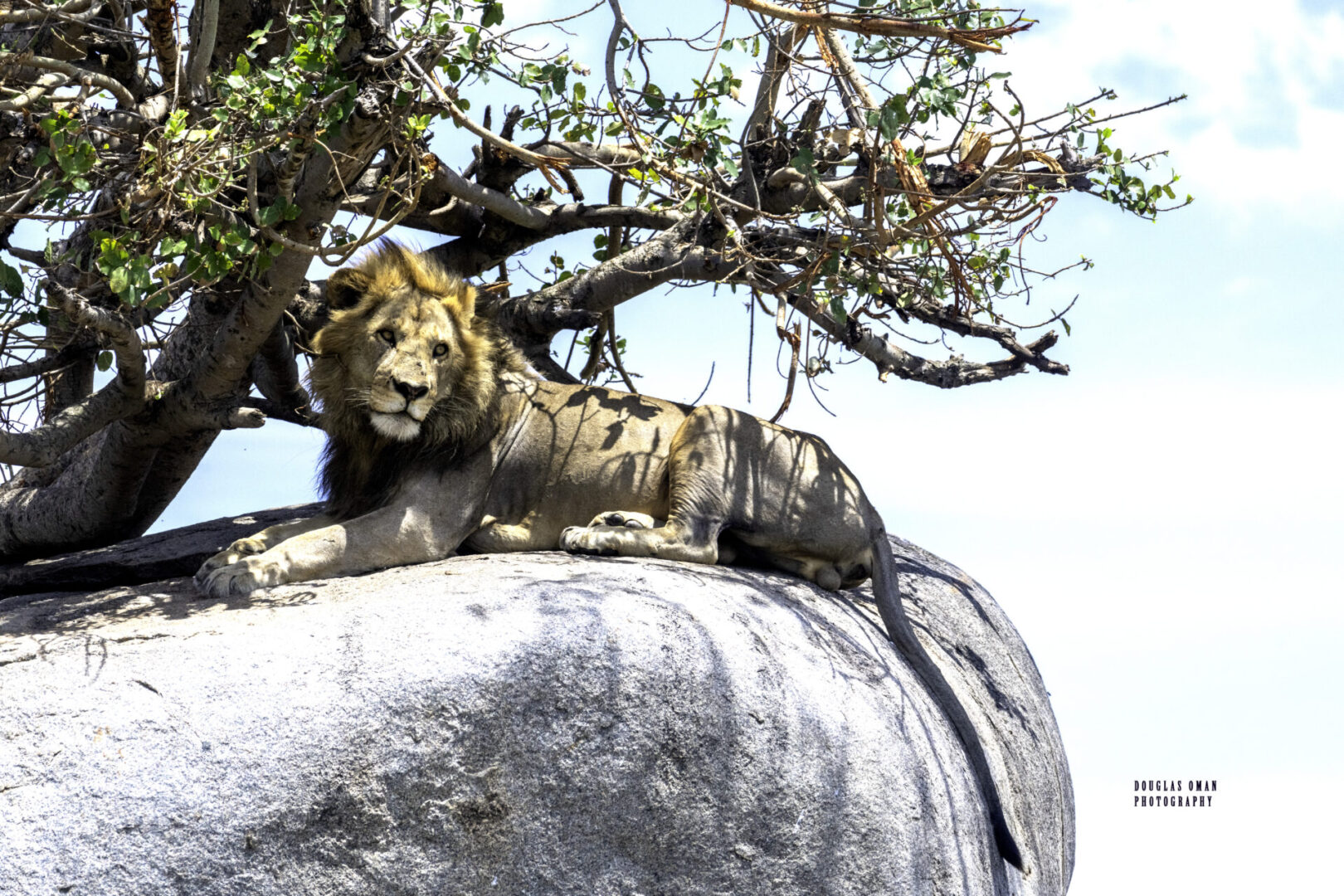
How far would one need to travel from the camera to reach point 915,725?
5.77m

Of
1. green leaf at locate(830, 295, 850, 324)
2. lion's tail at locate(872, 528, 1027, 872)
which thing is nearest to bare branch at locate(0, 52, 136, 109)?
green leaf at locate(830, 295, 850, 324)

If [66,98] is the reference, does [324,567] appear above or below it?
below

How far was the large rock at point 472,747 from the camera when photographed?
4.57 meters

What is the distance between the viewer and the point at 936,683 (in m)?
6.25

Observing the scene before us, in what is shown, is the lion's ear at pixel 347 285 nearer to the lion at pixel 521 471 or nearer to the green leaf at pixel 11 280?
the lion at pixel 521 471

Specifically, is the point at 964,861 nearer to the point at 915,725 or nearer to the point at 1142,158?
the point at 915,725

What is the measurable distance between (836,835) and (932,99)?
3118mm

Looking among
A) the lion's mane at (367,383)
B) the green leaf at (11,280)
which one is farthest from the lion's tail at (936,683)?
the green leaf at (11,280)

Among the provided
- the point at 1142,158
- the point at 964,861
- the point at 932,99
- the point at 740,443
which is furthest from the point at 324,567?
the point at 1142,158

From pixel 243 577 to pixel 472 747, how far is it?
56.4 inches

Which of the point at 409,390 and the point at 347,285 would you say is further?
the point at 347,285

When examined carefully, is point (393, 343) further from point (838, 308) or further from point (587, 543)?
point (838, 308)

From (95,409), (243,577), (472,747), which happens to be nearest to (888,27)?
(472,747)

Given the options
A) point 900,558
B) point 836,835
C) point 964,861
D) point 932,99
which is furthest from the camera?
point 900,558
